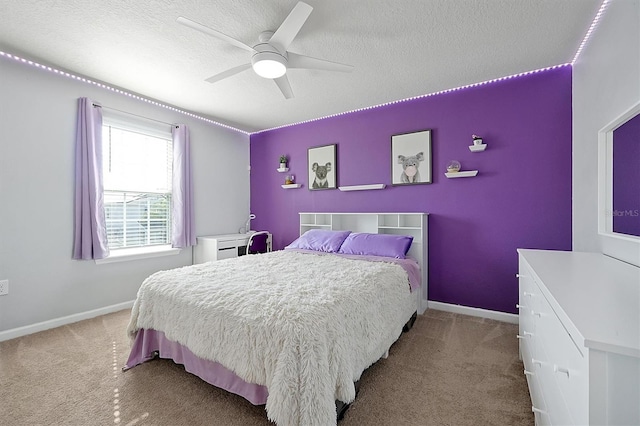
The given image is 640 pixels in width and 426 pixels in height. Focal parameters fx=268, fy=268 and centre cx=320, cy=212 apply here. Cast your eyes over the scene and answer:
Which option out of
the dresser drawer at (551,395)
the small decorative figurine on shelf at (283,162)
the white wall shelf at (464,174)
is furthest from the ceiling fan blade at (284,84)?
the dresser drawer at (551,395)

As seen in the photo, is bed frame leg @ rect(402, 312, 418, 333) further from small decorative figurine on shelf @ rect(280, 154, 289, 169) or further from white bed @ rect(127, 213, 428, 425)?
small decorative figurine on shelf @ rect(280, 154, 289, 169)

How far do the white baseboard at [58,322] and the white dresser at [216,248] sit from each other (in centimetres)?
99

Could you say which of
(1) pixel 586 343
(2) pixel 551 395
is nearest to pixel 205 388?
(2) pixel 551 395

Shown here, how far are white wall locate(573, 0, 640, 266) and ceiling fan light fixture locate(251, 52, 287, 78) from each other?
2.07 metres

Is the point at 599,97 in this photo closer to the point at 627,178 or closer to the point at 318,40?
the point at 627,178

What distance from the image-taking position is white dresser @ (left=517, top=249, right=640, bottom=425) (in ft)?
2.11

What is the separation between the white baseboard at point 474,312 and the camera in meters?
2.83

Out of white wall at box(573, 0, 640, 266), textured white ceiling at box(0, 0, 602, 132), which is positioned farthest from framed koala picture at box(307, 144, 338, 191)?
white wall at box(573, 0, 640, 266)

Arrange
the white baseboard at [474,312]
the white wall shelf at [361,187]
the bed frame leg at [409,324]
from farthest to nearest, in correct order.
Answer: the white wall shelf at [361,187] → the white baseboard at [474,312] → the bed frame leg at [409,324]

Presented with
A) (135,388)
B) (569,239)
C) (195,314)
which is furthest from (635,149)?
(135,388)

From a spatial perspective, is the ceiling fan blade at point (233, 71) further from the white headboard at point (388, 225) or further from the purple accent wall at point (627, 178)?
the purple accent wall at point (627, 178)

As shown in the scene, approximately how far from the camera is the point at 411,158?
3.37 meters

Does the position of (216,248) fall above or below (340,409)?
above

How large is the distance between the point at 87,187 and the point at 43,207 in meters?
0.40
